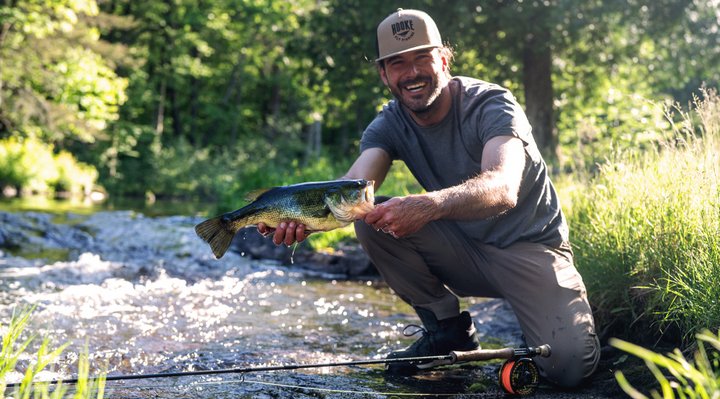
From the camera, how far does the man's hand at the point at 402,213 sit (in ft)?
10.4

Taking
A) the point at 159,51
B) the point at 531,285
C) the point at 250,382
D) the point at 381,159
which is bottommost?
the point at 250,382

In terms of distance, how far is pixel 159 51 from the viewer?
37.9m

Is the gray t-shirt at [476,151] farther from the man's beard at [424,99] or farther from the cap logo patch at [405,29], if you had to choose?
the cap logo patch at [405,29]

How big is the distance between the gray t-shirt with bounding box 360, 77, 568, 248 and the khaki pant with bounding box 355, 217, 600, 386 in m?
0.10

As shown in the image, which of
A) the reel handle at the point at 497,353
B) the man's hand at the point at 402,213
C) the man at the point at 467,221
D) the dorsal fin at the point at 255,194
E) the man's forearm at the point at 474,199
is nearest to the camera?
the man's hand at the point at 402,213

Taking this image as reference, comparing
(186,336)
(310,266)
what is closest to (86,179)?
(310,266)

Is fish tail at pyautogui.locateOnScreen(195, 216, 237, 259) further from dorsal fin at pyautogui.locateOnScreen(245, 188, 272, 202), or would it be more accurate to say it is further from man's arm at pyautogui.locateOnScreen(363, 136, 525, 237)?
man's arm at pyautogui.locateOnScreen(363, 136, 525, 237)

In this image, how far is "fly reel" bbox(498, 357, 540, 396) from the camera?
367 centimetres

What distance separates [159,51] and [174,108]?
351cm

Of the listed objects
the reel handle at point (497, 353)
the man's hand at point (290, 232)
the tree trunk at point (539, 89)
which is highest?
the tree trunk at point (539, 89)

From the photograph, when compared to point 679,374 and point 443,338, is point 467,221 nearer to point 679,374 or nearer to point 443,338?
point 443,338

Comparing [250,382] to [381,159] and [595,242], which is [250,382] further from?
[595,242]

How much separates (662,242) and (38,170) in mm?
24481

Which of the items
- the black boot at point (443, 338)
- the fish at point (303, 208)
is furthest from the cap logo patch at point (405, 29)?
the black boot at point (443, 338)
